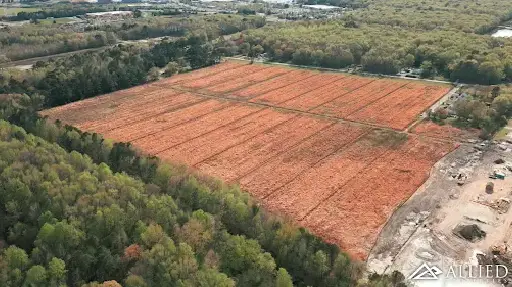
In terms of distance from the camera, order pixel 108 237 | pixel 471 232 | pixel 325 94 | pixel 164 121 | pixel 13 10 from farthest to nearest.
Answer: pixel 13 10, pixel 325 94, pixel 164 121, pixel 471 232, pixel 108 237

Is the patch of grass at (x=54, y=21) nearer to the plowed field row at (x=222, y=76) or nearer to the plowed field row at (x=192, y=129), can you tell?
the plowed field row at (x=222, y=76)

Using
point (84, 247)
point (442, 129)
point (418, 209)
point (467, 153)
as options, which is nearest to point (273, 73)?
point (442, 129)

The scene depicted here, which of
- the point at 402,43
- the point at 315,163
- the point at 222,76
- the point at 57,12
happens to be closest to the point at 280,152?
the point at 315,163

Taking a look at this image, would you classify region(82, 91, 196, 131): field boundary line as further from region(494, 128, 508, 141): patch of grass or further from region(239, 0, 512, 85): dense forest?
region(494, 128, 508, 141): patch of grass

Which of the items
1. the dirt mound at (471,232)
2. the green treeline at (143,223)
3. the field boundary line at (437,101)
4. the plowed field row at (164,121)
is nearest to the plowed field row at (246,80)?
the plowed field row at (164,121)

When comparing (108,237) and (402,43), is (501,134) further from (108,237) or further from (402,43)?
(108,237)

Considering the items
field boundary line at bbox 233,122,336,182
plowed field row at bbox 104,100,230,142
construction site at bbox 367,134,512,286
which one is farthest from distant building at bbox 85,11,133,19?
construction site at bbox 367,134,512,286

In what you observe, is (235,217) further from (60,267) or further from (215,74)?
(215,74)

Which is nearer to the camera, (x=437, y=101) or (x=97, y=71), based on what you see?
(x=437, y=101)
